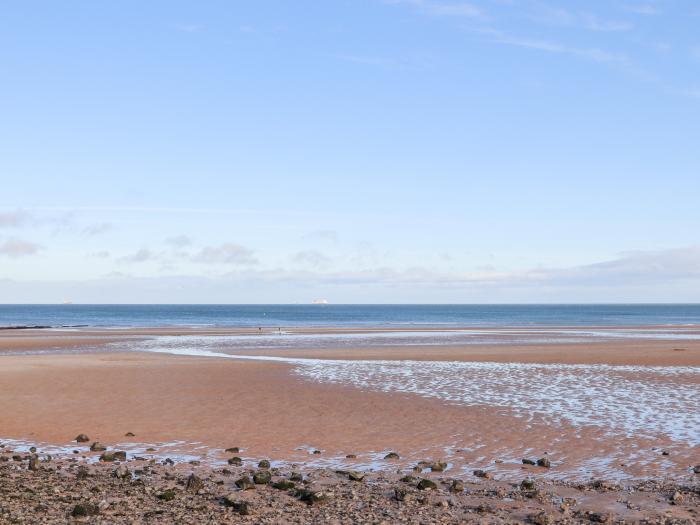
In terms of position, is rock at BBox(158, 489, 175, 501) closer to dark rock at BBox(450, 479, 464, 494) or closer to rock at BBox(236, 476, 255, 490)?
rock at BBox(236, 476, 255, 490)

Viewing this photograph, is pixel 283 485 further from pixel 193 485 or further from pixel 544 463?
pixel 544 463

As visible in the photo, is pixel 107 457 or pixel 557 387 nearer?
pixel 107 457

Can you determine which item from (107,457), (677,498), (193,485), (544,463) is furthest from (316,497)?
(107,457)

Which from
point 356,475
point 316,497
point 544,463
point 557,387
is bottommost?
point 557,387

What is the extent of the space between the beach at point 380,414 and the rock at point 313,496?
1.45 m

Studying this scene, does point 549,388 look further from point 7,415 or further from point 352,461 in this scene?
point 7,415

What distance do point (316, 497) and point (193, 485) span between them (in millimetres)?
2129

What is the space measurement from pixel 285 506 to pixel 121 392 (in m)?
16.3

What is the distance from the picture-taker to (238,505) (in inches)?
421

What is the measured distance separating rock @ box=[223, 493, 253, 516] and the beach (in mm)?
1570

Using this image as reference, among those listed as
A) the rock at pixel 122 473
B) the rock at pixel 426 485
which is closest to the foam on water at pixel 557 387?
the rock at pixel 426 485

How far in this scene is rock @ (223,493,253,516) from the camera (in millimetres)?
10477

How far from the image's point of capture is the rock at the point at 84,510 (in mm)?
10234

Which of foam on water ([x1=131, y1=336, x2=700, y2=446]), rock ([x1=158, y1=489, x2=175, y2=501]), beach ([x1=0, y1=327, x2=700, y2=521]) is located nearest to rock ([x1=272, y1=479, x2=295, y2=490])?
beach ([x1=0, y1=327, x2=700, y2=521])
